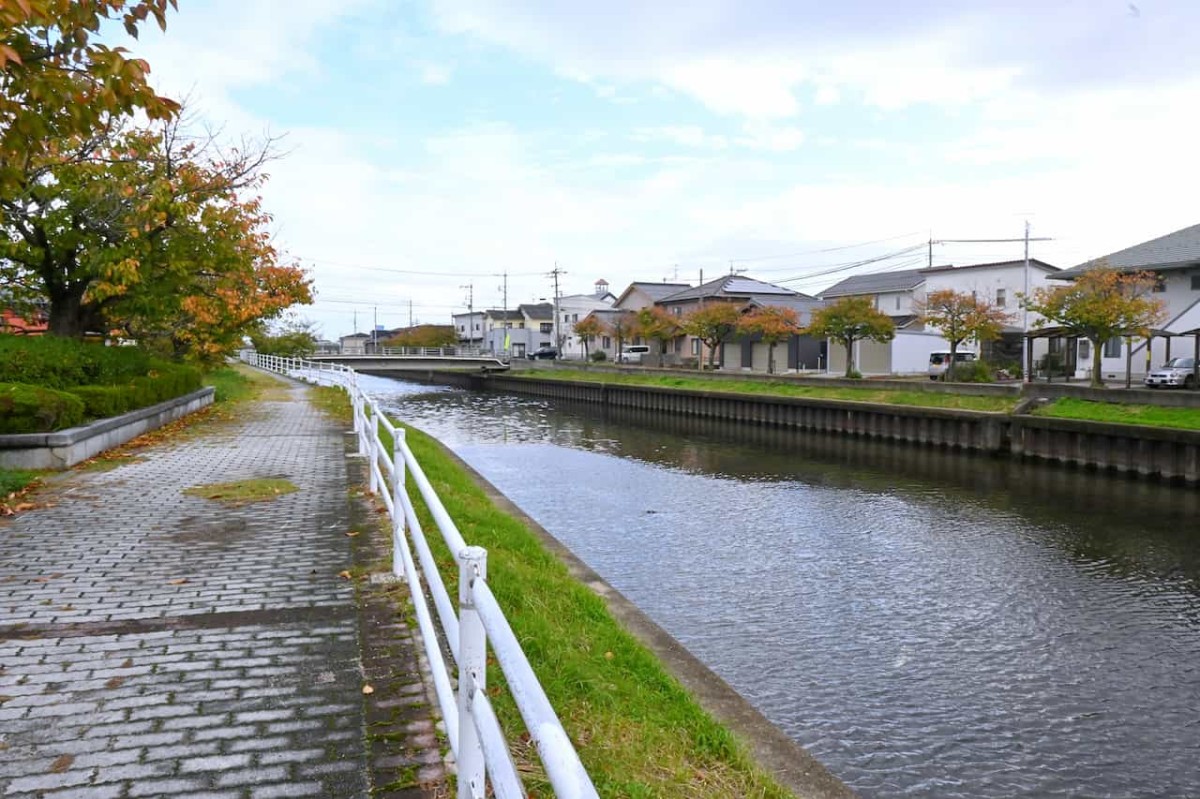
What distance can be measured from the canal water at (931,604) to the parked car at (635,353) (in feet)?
150

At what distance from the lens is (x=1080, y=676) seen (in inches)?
332

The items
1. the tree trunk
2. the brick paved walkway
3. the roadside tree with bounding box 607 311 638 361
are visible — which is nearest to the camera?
the brick paved walkway

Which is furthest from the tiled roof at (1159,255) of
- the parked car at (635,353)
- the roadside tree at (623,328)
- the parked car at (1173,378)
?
the parked car at (635,353)

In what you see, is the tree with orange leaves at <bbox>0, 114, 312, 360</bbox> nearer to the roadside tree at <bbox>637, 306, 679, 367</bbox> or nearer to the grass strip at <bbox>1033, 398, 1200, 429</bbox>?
the grass strip at <bbox>1033, 398, 1200, 429</bbox>

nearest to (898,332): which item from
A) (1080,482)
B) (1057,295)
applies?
(1057,295)

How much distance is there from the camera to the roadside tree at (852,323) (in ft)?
129

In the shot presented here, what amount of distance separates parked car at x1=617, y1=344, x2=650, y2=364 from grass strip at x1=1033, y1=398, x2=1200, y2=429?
43874mm

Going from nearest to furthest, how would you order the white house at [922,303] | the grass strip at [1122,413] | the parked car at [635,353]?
the grass strip at [1122,413] → the white house at [922,303] → the parked car at [635,353]

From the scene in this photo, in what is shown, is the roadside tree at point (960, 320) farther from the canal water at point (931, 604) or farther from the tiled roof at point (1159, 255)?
the canal water at point (931, 604)

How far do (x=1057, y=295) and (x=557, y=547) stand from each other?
24581mm

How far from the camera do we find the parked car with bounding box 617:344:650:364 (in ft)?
224

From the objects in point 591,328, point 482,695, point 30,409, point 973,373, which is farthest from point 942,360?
point 482,695

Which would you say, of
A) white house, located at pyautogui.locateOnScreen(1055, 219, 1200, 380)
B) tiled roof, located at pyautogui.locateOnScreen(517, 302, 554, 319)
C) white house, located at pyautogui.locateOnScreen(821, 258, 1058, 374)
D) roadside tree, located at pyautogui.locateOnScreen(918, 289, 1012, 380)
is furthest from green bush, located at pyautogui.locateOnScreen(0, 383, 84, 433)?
tiled roof, located at pyautogui.locateOnScreen(517, 302, 554, 319)

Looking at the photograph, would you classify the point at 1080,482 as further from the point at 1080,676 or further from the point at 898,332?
the point at 898,332
